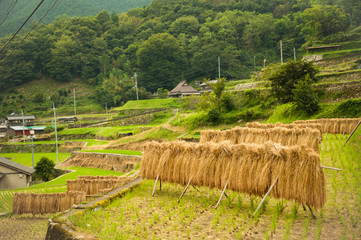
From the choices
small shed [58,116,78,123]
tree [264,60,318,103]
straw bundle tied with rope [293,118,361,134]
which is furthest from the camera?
small shed [58,116,78,123]

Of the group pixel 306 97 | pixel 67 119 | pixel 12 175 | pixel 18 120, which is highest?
pixel 18 120

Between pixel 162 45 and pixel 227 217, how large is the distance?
72.8m

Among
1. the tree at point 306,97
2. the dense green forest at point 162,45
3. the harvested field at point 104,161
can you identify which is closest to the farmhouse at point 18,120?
the dense green forest at point 162,45

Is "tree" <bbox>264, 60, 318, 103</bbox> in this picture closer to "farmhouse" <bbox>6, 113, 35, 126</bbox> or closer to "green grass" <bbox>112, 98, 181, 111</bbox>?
"green grass" <bbox>112, 98, 181, 111</bbox>

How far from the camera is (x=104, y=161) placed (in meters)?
27.7

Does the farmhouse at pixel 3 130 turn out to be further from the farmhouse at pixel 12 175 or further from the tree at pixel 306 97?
the tree at pixel 306 97

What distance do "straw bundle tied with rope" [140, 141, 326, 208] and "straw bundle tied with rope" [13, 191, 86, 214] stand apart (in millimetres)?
5751

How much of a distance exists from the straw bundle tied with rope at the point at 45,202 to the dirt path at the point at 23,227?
33cm

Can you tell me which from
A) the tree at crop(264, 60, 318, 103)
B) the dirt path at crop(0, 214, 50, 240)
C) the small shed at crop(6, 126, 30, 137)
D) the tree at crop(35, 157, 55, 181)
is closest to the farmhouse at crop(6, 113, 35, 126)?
the small shed at crop(6, 126, 30, 137)

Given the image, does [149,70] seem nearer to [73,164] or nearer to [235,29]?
[235,29]

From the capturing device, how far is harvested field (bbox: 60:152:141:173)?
81.5 ft

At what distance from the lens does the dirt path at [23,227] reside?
1244 cm

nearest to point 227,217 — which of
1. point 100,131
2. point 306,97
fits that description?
point 306,97

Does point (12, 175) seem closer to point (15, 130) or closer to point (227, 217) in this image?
point (227, 217)
